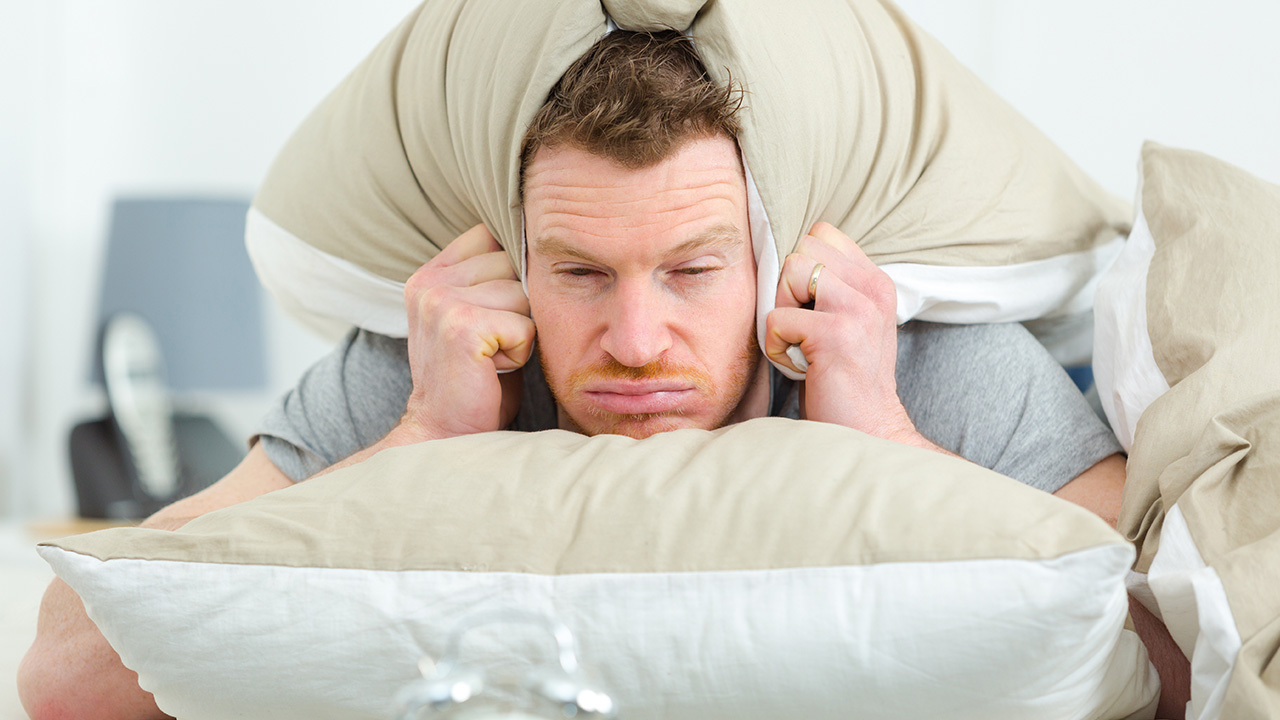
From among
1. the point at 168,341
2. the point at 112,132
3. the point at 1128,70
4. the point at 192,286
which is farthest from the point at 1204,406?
the point at 112,132

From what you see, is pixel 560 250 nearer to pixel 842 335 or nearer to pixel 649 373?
pixel 649 373

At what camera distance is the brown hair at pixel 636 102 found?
101cm

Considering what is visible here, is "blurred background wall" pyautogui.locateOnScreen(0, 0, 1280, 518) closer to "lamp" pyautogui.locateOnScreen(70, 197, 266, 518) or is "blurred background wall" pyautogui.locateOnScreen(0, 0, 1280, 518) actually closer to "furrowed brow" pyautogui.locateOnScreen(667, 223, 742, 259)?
"lamp" pyautogui.locateOnScreen(70, 197, 266, 518)

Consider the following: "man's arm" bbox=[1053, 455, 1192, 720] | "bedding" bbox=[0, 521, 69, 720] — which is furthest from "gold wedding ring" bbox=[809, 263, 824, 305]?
"bedding" bbox=[0, 521, 69, 720]

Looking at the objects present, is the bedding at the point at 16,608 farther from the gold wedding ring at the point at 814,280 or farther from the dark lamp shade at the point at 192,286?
the gold wedding ring at the point at 814,280

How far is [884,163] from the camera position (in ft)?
3.77

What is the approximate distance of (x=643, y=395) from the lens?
3.57ft

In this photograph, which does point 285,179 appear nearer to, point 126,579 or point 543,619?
point 126,579

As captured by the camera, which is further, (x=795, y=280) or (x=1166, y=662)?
(x=795, y=280)

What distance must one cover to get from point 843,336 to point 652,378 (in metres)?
0.19

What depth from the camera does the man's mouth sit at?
3.54ft

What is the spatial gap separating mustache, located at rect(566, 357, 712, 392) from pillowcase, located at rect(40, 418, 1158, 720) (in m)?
0.31

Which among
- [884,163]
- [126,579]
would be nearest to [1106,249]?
[884,163]

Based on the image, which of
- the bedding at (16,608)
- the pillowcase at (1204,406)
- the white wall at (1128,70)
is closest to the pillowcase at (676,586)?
the pillowcase at (1204,406)
